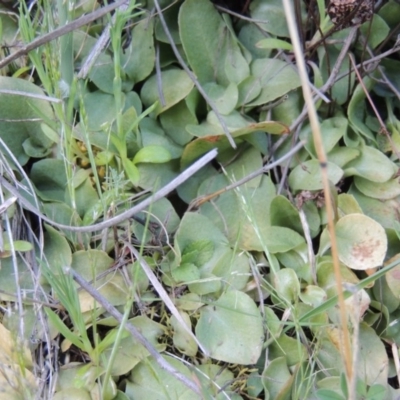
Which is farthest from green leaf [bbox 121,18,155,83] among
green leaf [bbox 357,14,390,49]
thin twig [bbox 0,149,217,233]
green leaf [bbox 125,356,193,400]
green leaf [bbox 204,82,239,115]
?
green leaf [bbox 125,356,193,400]

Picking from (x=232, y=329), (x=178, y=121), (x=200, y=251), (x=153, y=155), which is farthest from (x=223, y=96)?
(x=232, y=329)

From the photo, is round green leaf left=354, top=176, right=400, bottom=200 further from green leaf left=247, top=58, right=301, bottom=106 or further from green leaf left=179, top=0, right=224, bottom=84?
green leaf left=179, top=0, right=224, bottom=84

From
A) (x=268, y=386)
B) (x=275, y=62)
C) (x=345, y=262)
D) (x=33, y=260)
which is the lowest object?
(x=268, y=386)

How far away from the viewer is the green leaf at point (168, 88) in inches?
37.8

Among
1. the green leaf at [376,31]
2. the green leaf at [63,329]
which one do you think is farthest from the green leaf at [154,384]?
the green leaf at [376,31]

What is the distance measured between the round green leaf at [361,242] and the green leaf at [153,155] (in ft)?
1.10

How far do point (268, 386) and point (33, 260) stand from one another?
17.3 inches

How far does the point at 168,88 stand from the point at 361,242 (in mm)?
458

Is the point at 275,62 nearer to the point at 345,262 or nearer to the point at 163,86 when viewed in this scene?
the point at 163,86

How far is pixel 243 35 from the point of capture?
105 cm

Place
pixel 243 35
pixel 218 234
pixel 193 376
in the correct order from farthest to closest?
1. pixel 243 35
2. pixel 218 234
3. pixel 193 376

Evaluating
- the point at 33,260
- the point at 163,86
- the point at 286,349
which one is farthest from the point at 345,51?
the point at 33,260

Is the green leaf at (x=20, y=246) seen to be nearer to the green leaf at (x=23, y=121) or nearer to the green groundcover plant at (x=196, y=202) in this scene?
the green groundcover plant at (x=196, y=202)

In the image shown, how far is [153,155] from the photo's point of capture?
0.88 m
